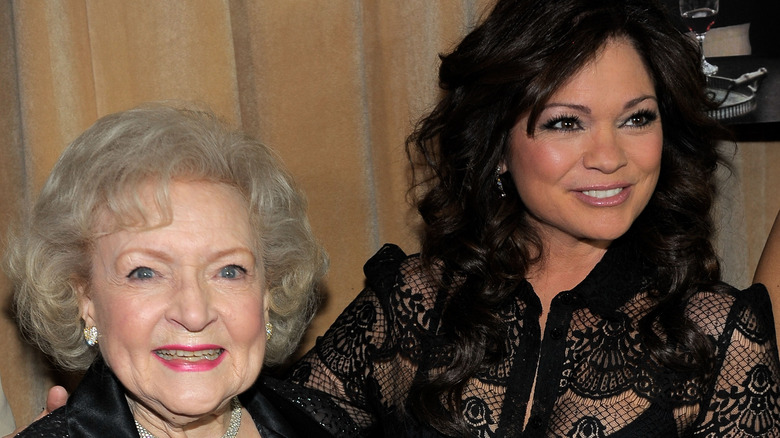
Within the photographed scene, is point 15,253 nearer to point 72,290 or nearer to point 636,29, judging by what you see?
point 72,290

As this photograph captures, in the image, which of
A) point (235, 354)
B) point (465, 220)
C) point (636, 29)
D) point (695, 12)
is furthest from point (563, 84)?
point (235, 354)

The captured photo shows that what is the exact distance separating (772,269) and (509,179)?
2.23 ft

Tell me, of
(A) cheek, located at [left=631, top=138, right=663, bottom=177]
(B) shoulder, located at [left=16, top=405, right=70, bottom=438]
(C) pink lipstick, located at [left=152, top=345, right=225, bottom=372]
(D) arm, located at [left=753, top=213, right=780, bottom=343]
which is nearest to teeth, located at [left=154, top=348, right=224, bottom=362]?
(C) pink lipstick, located at [left=152, top=345, right=225, bottom=372]

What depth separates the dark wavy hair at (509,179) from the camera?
7.63 ft

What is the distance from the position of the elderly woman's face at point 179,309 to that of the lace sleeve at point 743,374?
1.04 metres

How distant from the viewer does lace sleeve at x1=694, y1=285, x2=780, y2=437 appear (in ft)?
7.20

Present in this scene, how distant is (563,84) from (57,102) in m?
1.16

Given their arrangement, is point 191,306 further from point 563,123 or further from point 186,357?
point 563,123

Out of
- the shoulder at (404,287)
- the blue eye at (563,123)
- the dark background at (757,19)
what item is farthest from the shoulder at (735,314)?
the dark background at (757,19)

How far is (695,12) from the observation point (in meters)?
2.74

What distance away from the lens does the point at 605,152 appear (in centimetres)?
225

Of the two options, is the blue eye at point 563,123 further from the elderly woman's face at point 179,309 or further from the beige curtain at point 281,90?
the elderly woman's face at point 179,309

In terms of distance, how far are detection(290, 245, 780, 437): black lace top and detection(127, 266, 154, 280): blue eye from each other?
0.76 meters

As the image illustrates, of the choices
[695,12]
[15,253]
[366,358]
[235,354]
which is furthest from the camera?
[695,12]
